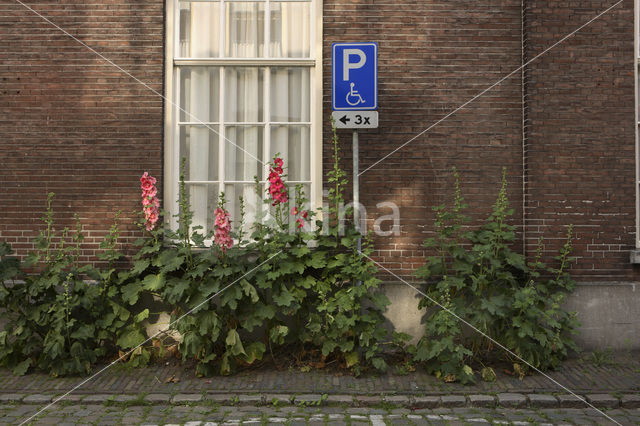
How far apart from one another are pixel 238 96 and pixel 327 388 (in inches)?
149

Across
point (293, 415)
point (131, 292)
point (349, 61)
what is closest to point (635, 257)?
point (349, 61)

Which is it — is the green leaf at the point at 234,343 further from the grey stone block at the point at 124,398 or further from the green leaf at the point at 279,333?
the grey stone block at the point at 124,398

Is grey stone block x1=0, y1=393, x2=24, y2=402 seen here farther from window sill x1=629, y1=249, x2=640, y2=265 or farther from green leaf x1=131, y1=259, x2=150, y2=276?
window sill x1=629, y1=249, x2=640, y2=265

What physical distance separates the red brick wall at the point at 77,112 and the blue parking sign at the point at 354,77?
7.61 feet

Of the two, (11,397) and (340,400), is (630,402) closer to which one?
(340,400)

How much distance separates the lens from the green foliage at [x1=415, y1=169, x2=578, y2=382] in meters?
5.77

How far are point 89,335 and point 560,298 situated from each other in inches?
198

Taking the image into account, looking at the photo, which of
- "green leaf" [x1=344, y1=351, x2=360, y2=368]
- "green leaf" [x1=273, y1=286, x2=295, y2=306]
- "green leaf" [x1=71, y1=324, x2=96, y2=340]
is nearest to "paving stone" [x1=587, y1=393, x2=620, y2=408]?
"green leaf" [x1=344, y1=351, x2=360, y2=368]

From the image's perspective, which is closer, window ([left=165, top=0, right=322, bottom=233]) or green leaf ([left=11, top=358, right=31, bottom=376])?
green leaf ([left=11, top=358, right=31, bottom=376])

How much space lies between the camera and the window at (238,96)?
7043 millimetres

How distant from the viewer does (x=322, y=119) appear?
6871mm

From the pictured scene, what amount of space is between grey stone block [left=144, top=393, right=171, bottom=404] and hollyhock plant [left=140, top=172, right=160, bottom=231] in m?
1.88

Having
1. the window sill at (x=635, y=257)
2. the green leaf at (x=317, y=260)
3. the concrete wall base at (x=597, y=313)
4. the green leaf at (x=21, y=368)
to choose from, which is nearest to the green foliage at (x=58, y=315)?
the green leaf at (x=21, y=368)

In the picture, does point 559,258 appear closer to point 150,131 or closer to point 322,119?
point 322,119
